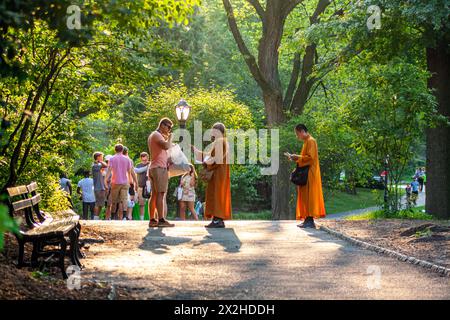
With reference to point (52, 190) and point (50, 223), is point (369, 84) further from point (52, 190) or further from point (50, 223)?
point (50, 223)

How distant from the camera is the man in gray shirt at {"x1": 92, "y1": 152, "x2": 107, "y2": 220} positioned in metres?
22.1

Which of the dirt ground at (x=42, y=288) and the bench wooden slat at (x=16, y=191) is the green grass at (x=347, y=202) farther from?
the dirt ground at (x=42, y=288)

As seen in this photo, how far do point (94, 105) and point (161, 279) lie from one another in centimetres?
614

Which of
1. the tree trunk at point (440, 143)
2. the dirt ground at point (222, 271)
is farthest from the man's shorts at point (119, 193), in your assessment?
the tree trunk at point (440, 143)

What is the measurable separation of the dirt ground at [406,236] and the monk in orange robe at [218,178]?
1992mm

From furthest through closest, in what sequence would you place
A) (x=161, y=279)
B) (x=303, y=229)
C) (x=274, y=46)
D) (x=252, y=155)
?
1. (x=252, y=155)
2. (x=274, y=46)
3. (x=303, y=229)
4. (x=161, y=279)

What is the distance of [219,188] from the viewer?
16.6 m

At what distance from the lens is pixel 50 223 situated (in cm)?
1095

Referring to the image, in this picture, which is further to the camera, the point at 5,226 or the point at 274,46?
the point at 274,46

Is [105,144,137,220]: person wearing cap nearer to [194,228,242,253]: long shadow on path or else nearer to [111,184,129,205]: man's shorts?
[111,184,129,205]: man's shorts

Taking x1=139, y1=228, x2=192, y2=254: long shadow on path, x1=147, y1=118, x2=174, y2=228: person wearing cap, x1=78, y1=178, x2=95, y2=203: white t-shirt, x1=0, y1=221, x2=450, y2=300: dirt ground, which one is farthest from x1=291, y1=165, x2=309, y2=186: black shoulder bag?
x1=78, y1=178, x2=95, y2=203: white t-shirt

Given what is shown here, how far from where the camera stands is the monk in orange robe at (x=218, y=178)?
53.8ft

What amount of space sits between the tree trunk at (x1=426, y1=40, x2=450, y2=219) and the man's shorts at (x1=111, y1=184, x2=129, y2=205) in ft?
23.0
